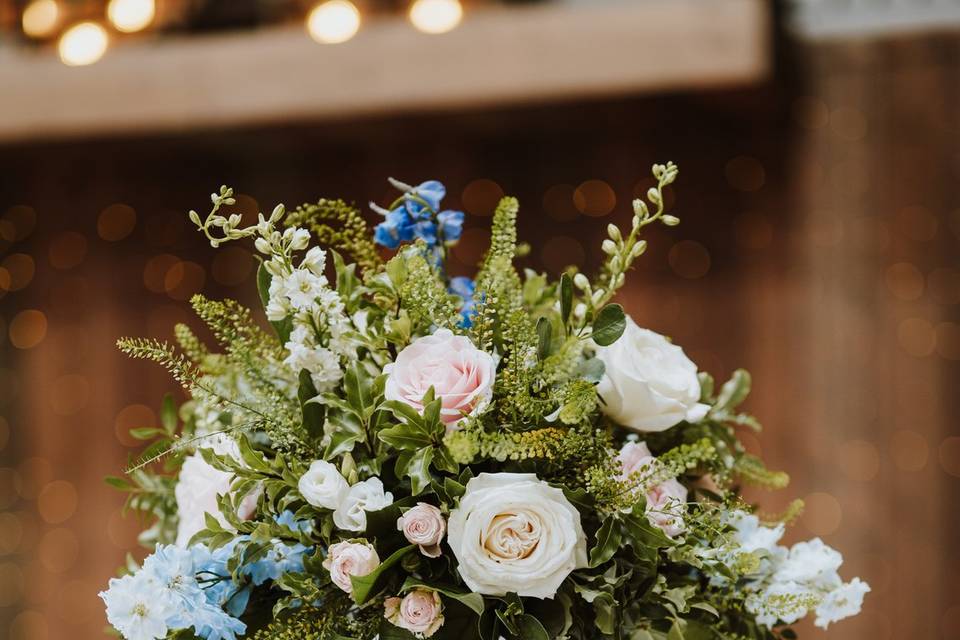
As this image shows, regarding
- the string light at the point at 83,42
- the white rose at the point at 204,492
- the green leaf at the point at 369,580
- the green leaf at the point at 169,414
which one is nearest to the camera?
the green leaf at the point at 369,580

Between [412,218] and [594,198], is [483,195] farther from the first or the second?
[412,218]

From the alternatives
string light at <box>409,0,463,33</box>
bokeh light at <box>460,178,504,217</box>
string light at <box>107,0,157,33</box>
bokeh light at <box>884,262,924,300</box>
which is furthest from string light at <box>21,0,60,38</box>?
bokeh light at <box>884,262,924,300</box>

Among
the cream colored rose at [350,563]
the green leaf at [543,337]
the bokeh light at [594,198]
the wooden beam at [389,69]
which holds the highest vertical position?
the wooden beam at [389,69]

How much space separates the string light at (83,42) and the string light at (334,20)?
587 millimetres

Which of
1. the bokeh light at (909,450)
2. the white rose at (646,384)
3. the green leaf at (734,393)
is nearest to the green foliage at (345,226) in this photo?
the white rose at (646,384)

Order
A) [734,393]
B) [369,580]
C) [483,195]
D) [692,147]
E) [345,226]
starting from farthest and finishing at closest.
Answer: [483,195] → [692,147] → [734,393] → [345,226] → [369,580]

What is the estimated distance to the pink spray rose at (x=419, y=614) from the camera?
678 mm

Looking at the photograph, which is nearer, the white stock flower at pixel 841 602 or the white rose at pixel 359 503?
the white rose at pixel 359 503

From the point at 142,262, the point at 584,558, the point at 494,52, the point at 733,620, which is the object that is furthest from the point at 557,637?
the point at 142,262

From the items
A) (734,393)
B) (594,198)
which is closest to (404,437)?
(734,393)

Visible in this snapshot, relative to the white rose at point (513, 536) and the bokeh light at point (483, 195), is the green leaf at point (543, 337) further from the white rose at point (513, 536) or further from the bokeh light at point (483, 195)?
the bokeh light at point (483, 195)

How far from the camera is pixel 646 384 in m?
0.74

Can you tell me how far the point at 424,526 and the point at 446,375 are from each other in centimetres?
11

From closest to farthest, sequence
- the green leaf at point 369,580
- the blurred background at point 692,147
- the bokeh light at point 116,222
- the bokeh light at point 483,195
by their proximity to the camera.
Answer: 1. the green leaf at point 369,580
2. the blurred background at point 692,147
3. the bokeh light at point 483,195
4. the bokeh light at point 116,222
